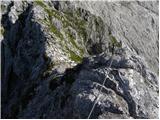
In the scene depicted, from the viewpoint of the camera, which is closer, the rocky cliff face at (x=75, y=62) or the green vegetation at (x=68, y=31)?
the rocky cliff face at (x=75, y=62)

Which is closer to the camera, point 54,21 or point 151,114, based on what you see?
point 151,114

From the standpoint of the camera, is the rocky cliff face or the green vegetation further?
the green vegetation

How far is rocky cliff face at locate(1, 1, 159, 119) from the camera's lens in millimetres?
49250

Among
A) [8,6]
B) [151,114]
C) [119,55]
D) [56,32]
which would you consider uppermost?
[8,6]

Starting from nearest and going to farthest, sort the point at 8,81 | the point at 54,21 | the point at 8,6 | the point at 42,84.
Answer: the point at 42,84
the point at 8,81
the point at 54,21
the point at 8,6

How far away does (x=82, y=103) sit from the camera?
157 feet

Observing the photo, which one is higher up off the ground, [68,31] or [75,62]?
[68,31]

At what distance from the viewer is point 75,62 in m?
66.6

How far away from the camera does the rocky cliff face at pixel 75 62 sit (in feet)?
162

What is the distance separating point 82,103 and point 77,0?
64.6 m

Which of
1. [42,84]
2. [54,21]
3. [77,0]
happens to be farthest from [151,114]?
[77,0]

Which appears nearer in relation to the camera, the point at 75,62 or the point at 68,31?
the point at 75,62

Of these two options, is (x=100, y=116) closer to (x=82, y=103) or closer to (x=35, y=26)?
(x=82, y=103)

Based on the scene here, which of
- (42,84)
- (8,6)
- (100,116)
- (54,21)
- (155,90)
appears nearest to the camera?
(100,116)
